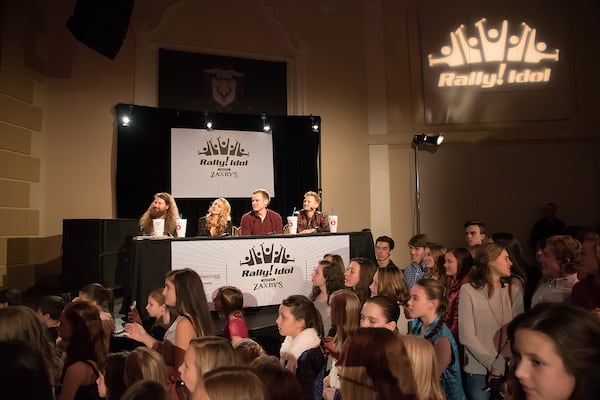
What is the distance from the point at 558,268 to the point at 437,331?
1.27m

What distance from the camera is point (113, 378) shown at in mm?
2219

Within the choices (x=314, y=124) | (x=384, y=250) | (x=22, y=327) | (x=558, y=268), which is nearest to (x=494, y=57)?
(x=314, y=124)

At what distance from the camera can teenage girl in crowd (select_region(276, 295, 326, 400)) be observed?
276 cm

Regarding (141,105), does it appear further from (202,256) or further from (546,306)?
(546,306)

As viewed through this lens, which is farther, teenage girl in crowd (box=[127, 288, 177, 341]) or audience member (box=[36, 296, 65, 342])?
teenage girl in crowd (box=[127, 288, 177, 341])

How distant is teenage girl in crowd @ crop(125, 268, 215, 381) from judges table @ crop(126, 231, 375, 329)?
1141 millimetres

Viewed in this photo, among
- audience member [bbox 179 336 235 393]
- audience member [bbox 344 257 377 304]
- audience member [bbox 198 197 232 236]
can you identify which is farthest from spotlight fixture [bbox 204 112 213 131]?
audience member [bbox 179 336 235 393]

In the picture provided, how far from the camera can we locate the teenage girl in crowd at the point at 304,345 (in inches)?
109

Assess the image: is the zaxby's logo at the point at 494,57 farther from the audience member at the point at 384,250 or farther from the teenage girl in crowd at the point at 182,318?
the teenage girl in crowd at the point at 182,318

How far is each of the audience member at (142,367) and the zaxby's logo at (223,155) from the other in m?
6.22

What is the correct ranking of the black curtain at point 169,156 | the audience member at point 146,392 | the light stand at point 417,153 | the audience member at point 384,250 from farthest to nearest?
the light stand at point 417,153
the black curtain at point 169,156
the audience member at point 384,250
the audience member at point 146,392

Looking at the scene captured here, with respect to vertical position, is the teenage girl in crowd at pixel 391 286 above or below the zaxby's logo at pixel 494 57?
below

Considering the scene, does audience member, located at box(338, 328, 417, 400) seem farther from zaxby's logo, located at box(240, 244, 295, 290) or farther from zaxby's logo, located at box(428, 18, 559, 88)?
zaxby's logo, located at box(428, 18, 559, 88)

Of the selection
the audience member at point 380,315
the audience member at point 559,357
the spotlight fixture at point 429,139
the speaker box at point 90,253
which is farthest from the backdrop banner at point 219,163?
the audience member at point 559,357
